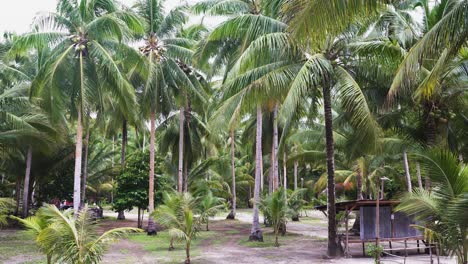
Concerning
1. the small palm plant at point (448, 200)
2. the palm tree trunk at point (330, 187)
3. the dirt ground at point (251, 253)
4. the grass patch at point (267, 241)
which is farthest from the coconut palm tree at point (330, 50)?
the grass patch at point (267, 241)

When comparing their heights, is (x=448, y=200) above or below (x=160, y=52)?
below

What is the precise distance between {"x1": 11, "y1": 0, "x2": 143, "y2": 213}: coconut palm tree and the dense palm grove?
0.05 meters

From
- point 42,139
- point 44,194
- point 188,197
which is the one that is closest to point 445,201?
point 188,197

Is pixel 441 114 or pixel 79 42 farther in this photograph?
pixel 79 42

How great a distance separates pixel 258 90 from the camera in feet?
40.7

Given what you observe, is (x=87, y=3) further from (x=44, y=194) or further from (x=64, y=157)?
(x=44, y=194)

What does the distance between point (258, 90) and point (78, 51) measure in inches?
332

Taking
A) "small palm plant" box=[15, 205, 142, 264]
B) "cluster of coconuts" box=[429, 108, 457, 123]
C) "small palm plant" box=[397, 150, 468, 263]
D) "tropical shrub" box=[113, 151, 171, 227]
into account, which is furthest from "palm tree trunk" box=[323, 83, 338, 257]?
"tropical shrub" box=[113, 151, 171, 227]

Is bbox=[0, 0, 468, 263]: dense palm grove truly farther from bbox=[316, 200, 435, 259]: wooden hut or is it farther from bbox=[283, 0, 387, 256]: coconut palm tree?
bbox=[316, 200, 435, 259]: wooden hut

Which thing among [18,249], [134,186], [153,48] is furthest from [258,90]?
[134,186]

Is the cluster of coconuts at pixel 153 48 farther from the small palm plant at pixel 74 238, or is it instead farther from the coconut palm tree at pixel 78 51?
the small palm plant at pixel 74 238

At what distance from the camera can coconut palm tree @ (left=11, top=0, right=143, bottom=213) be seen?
16359 millimetres

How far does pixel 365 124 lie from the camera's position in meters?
11.9

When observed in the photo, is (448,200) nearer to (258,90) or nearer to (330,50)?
(258,90)
